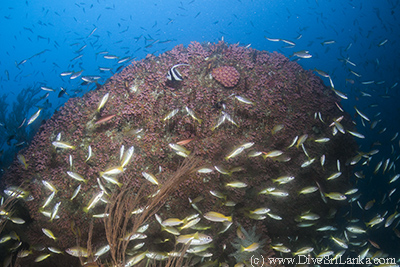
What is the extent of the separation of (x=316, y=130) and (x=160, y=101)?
4294 millimetres

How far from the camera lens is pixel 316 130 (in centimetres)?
527

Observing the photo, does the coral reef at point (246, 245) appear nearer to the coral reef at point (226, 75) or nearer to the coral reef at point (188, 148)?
the coral reef at point (188, 148)

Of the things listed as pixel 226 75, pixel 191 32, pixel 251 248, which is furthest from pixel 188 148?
pixel 191 32

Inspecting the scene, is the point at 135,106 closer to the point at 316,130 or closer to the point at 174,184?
the point at 174,184

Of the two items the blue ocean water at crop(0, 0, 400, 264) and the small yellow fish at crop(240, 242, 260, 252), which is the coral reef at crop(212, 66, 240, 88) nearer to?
the small yellow fish at crop(240, 242, 260, 252)

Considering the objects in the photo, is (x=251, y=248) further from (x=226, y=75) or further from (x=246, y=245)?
(x=226, y=75)

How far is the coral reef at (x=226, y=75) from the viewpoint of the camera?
16.2ft

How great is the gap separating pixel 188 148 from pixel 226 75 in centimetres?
219

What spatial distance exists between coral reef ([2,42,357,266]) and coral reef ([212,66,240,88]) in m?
0.13

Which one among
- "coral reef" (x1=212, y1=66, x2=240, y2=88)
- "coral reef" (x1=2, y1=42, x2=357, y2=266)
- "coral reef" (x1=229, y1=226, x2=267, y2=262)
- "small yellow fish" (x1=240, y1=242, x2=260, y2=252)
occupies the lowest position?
"coral reef" (x1=229, y1=226, x2=267, y2=262)

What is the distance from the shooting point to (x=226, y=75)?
4.99m

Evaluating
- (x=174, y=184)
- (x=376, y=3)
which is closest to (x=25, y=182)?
(x=174, y=184)

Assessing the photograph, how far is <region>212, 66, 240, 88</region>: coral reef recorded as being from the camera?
494cm

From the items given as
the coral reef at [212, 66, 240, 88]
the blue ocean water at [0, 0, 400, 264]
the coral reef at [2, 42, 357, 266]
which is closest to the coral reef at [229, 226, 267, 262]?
the coral reef at [2, 42, 357, 266]
